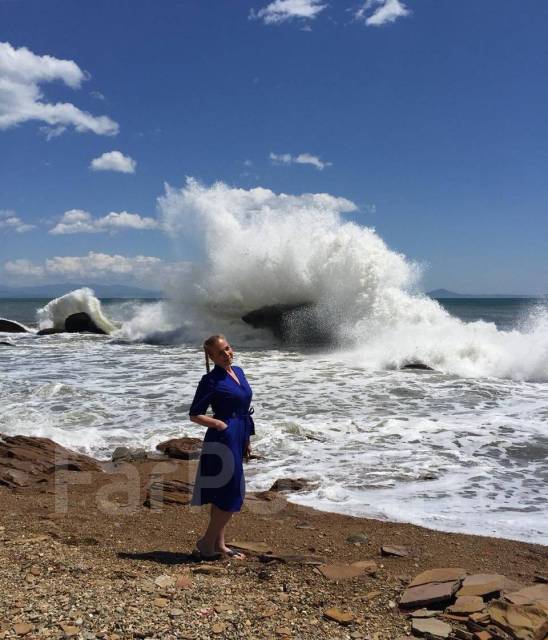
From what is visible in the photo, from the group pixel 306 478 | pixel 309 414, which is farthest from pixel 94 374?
pixel 306 478

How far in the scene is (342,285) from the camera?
21891mm

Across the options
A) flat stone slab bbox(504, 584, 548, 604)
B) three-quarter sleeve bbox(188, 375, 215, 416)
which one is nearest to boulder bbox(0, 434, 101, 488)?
three-quarter sleeve bbox(188, 375, 215, 416)

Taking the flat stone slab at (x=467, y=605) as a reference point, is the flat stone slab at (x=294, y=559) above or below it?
below

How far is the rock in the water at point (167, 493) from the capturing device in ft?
18.1

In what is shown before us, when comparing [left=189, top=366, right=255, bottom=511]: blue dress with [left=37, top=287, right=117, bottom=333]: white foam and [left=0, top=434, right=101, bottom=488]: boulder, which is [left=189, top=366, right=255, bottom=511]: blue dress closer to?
[left=0, top=434, right=101, bottom=488]: boulder

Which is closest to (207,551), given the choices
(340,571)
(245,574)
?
(245,574)

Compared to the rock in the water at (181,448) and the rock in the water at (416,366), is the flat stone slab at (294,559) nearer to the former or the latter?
the rock in the water at (181,448)

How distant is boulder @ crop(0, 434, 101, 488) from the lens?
20.1 feet

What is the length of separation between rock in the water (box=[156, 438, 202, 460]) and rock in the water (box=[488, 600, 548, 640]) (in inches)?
176

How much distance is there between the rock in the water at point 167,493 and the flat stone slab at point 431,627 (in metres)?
2.96

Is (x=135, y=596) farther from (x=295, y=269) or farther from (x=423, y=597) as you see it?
(x=295, y=269)

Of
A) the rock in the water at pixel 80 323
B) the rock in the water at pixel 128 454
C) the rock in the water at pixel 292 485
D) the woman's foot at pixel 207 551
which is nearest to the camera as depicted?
the woman's foot at pixel 207 551

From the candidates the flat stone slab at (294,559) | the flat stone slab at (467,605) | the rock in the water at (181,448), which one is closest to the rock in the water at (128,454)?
the rock in the water at (181,448)

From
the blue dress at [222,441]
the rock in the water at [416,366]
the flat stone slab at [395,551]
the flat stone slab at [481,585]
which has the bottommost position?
the flat stone slab at [395,551]
